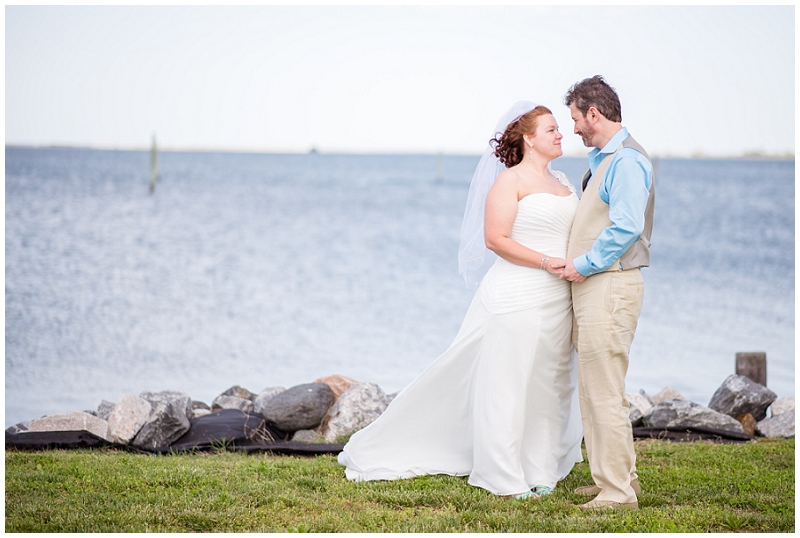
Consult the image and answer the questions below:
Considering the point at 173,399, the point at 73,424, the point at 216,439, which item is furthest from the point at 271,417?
the point at 73,424

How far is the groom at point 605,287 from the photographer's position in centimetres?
409

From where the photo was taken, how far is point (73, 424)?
6273mm

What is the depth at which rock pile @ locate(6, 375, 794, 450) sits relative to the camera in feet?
19.7

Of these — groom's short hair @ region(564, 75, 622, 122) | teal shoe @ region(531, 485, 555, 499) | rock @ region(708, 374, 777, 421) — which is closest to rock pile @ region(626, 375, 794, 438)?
rock @ region(708, 374, 777, 421)

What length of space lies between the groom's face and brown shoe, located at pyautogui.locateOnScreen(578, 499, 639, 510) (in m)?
1.92

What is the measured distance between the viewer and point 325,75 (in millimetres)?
49000

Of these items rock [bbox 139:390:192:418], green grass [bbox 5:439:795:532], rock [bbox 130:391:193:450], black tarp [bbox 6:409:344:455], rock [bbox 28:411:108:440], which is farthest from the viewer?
rock [bbox 139:390:192:418]

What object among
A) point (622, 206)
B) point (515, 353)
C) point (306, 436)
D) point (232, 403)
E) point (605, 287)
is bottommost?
point (232, 403)

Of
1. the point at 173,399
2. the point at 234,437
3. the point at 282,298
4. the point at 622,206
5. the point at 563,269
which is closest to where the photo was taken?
the point at 622,206

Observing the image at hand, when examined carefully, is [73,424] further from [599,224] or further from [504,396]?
[599,224]

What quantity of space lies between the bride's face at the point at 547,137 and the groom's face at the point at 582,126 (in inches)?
7.5

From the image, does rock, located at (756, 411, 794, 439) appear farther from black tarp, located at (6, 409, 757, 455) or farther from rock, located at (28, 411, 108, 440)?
rock, located at (28, 411, 108, 440)

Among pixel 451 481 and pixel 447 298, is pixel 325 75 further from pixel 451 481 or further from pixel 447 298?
pixel 451 481

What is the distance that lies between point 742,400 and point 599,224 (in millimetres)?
3807
